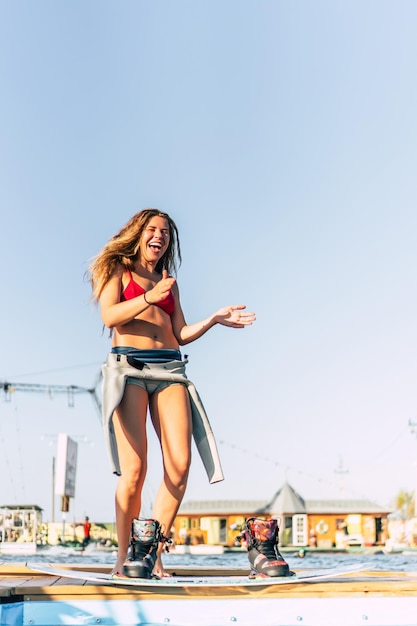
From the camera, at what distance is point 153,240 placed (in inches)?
191

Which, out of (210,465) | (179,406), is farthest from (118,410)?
(210,465)

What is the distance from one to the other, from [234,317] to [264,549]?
4.26ft

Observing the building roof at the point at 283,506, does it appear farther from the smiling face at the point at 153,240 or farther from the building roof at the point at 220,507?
the smiling face at the point at 153,240

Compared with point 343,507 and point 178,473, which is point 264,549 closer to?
point 178,473

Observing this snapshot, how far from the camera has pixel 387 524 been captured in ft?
235

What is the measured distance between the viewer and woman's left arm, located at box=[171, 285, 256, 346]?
448cm

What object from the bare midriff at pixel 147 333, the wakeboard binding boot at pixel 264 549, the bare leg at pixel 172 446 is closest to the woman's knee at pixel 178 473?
the bare leg at pixel 172 446

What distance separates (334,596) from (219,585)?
0.55 m

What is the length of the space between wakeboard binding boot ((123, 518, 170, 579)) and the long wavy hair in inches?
58.3

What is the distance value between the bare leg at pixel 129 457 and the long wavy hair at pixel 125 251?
2.39 ft

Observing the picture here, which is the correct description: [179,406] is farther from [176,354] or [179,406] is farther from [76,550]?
[76,550]

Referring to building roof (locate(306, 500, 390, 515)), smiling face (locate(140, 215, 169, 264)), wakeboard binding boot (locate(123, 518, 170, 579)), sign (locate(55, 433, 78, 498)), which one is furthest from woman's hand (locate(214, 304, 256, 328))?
building roof (locate(306, 500, 390, 515))

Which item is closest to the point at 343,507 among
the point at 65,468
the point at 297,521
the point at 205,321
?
the point at 297,521

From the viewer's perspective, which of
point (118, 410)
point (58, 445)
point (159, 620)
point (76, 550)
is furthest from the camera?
point (58, 445)
